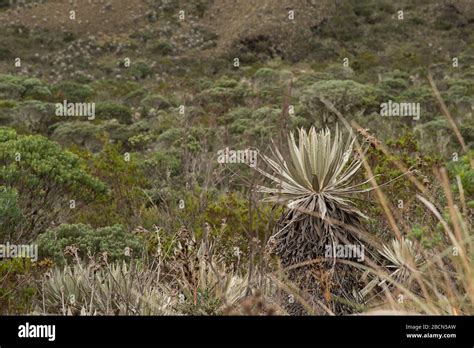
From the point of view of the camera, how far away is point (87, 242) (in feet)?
23.8

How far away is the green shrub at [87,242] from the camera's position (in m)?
7.15

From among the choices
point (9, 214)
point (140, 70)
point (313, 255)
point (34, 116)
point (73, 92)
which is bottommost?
point (313, 255)

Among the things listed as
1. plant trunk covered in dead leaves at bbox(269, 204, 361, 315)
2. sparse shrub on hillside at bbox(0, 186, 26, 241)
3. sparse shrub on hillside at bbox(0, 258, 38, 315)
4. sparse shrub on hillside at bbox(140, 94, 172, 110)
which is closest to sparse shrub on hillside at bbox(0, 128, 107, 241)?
sparse shrub on hillside at bbox(0, 186, 26, 241)

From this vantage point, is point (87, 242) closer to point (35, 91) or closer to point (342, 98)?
point (342, 98)

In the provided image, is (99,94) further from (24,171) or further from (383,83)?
(24,171)

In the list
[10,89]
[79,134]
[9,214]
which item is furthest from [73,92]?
[9,214]

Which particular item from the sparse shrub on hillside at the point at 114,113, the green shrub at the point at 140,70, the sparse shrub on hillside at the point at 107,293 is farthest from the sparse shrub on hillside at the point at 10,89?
the sparse shrub on hillside at the point at 107,293

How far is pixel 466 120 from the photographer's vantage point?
19422mm

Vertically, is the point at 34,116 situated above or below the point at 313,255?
above

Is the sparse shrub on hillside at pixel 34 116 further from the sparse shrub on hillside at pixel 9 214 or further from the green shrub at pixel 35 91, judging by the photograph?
the sparse shrub on hillside at pixel 9 214

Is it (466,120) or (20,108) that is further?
(20,108)

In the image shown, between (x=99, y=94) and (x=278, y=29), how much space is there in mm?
18777
